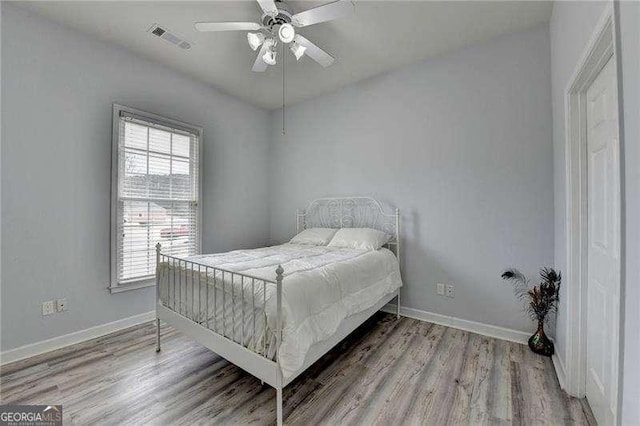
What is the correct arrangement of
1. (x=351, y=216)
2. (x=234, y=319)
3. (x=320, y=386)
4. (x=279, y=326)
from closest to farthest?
(x=279, y=326) → (x=234, y=319) → (x=320, y=386) → (x=351, y=216)

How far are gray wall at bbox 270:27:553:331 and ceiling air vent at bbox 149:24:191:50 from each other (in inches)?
75.2

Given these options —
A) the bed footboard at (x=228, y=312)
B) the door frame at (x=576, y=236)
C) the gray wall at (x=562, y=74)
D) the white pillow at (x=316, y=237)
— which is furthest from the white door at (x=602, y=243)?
the white pillow at (x=316, y=237)

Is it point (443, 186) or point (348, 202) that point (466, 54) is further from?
point (348, 202)

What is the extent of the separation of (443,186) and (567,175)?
1.16m

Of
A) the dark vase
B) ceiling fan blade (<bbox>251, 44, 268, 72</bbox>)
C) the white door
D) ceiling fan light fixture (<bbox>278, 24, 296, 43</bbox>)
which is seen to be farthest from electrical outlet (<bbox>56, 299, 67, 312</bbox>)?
the dark vase

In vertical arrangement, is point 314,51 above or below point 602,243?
above

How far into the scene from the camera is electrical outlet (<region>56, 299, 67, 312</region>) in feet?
7.75

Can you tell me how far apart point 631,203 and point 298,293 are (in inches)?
57.1

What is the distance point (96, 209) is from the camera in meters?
2.59

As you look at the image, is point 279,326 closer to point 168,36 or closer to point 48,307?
point 48,307

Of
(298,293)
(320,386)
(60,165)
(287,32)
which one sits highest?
(287,32)

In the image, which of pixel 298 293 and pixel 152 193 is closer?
pixel 298 293

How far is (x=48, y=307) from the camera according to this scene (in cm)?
231

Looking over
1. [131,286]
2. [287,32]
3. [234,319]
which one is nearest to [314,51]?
[287,32]
